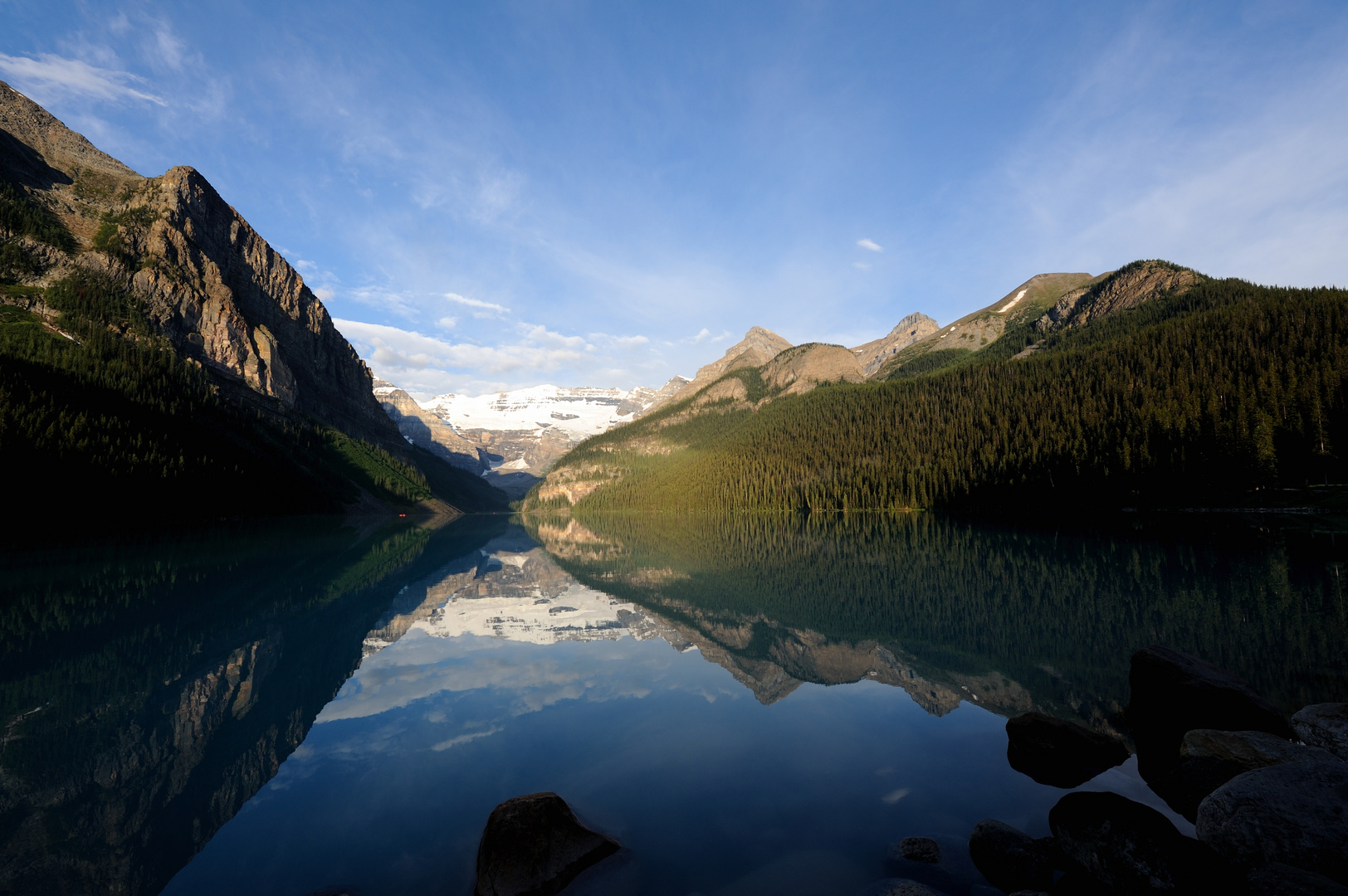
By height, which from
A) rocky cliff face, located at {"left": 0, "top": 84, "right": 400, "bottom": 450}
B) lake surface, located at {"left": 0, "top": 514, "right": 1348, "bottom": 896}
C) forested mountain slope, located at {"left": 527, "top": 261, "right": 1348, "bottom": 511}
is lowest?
lake surface, located at {"left": 0, "top": 514, "right": 1348, "bottom": 896}

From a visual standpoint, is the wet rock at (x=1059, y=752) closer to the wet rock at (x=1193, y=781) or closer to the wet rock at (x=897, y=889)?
the wet rock at (x=1193, y=781)

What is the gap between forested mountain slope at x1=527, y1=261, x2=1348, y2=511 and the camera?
232 feet

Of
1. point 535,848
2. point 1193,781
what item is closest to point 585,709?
point 535,848

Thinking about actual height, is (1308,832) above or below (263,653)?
above

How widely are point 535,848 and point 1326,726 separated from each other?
14.4m

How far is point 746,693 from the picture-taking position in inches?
629

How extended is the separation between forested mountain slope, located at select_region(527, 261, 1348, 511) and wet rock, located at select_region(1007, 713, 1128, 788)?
281ft

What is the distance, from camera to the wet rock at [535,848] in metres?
7.04

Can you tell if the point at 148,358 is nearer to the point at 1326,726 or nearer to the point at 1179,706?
the point at 1179,706

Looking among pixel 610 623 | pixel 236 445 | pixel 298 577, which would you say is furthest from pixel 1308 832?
pixel 236 445

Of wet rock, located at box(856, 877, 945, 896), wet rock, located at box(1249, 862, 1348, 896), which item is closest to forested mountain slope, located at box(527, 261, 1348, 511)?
wet rock, located at box(1249, 862, 1348, 896)

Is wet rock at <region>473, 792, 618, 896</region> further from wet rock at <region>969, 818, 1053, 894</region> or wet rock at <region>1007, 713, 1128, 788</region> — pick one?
wet rock at <region>1007, 713, 1128, 788</region>

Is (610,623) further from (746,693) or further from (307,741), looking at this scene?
(307,741)

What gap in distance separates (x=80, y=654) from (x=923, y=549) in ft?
177
